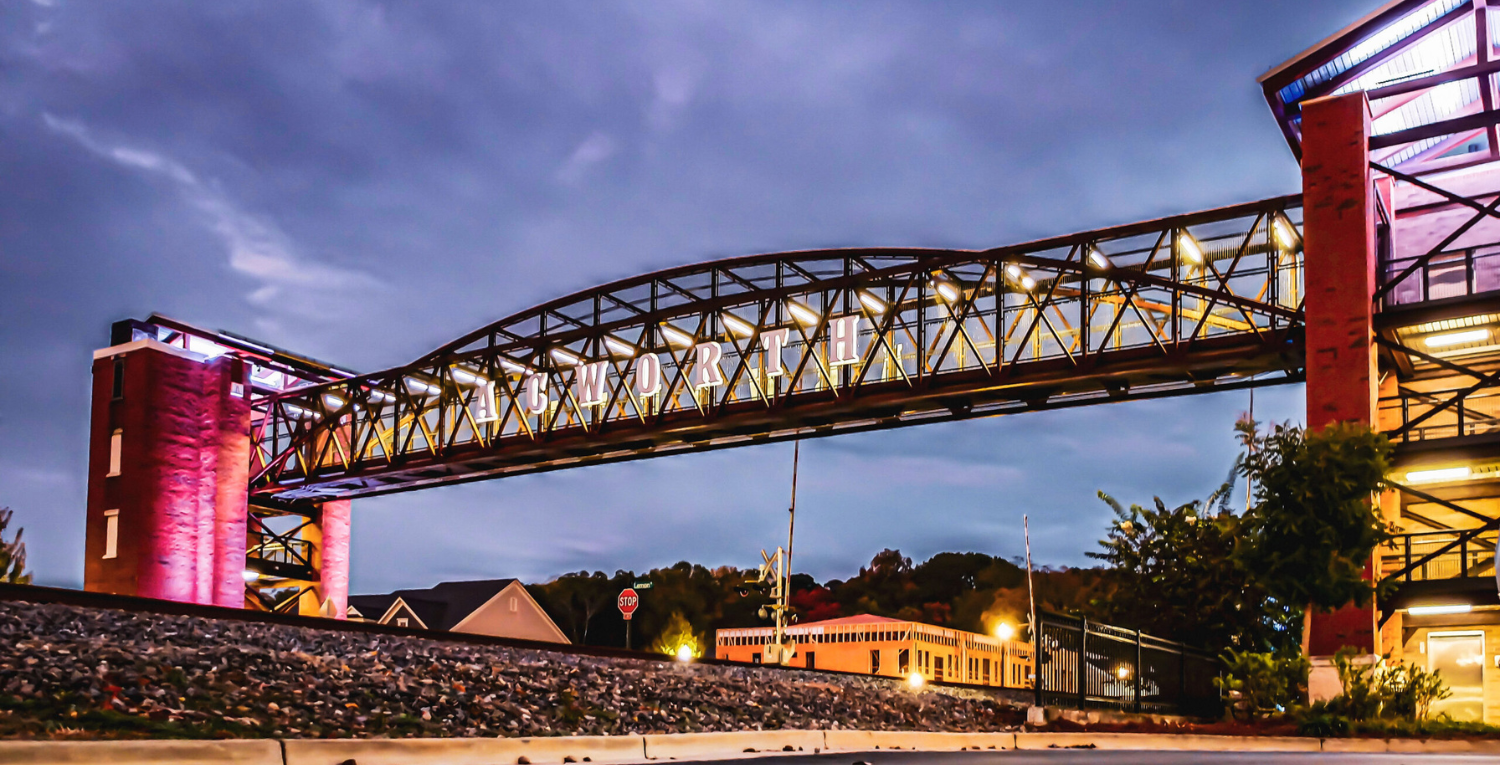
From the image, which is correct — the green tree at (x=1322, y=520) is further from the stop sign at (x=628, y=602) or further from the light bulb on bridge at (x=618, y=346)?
the light bulb on bridge at (x=618, y=346)

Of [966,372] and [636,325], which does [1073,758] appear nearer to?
[966,372]

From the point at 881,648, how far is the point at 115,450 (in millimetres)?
46737

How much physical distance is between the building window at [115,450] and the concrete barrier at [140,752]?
41904 millimetres

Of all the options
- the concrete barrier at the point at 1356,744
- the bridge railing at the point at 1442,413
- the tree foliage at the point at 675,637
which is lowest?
the tree foliage at the point at 675,637

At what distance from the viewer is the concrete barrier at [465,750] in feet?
32.0

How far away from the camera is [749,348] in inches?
1763

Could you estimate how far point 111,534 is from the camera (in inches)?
1795

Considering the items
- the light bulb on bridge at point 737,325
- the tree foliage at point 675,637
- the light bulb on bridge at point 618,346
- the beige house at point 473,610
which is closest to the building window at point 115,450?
the light bulb on bridge at point 618,346

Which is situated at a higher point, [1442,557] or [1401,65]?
[1401,65]

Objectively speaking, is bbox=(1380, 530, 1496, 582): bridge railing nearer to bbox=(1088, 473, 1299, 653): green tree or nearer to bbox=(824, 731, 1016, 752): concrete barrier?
bbox=(1088, 473, 1299, 653): green tree

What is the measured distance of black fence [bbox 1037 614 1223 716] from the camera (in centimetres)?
2036

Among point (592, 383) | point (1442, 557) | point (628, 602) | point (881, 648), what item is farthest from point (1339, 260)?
point (881, 648)

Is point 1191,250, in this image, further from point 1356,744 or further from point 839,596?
point 839,596

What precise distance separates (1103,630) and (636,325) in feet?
100
